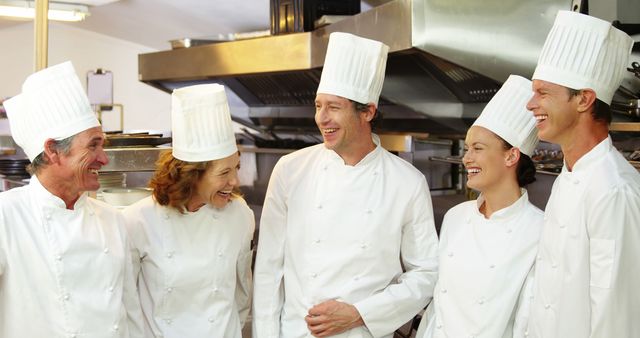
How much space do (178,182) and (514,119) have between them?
1.06 meters

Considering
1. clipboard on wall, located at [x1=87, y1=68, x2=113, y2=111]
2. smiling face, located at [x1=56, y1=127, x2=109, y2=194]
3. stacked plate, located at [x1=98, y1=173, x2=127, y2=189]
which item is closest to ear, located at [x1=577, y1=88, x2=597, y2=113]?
smiling face, located at [x1=56, y1=127, x2=109, y2=194]

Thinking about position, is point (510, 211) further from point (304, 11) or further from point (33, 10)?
point (33, 10)

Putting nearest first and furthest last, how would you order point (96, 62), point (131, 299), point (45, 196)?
point (45, 196), point (131, 299), point (96, 62)

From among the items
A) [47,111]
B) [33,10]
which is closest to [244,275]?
[47,111]

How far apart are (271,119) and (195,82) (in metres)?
0.74

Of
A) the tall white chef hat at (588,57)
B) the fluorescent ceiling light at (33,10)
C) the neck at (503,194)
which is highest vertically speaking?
the fluorescent ceiling light at (33,10)

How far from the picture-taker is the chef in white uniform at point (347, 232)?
2430 mm

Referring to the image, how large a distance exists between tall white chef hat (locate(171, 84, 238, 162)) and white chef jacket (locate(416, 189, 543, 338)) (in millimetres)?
782

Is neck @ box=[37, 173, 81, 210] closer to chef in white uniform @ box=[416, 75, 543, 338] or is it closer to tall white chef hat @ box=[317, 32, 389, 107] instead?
tall white chef hat @ box=[317, 32, 389, 107]

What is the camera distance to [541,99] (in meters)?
2.04

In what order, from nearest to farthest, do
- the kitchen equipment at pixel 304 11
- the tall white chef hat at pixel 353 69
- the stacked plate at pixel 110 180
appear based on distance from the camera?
the tall white chef hat at pixel 353 69 → the stacked plate at pixel 110 180 → the kitchen equipment at pixel 304 11

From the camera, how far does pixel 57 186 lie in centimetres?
205

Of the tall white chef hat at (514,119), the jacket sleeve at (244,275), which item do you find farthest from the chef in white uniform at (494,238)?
the jacket sleeve at (244,275)

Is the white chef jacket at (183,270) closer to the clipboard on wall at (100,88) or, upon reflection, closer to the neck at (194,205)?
the neck at (194,205)
